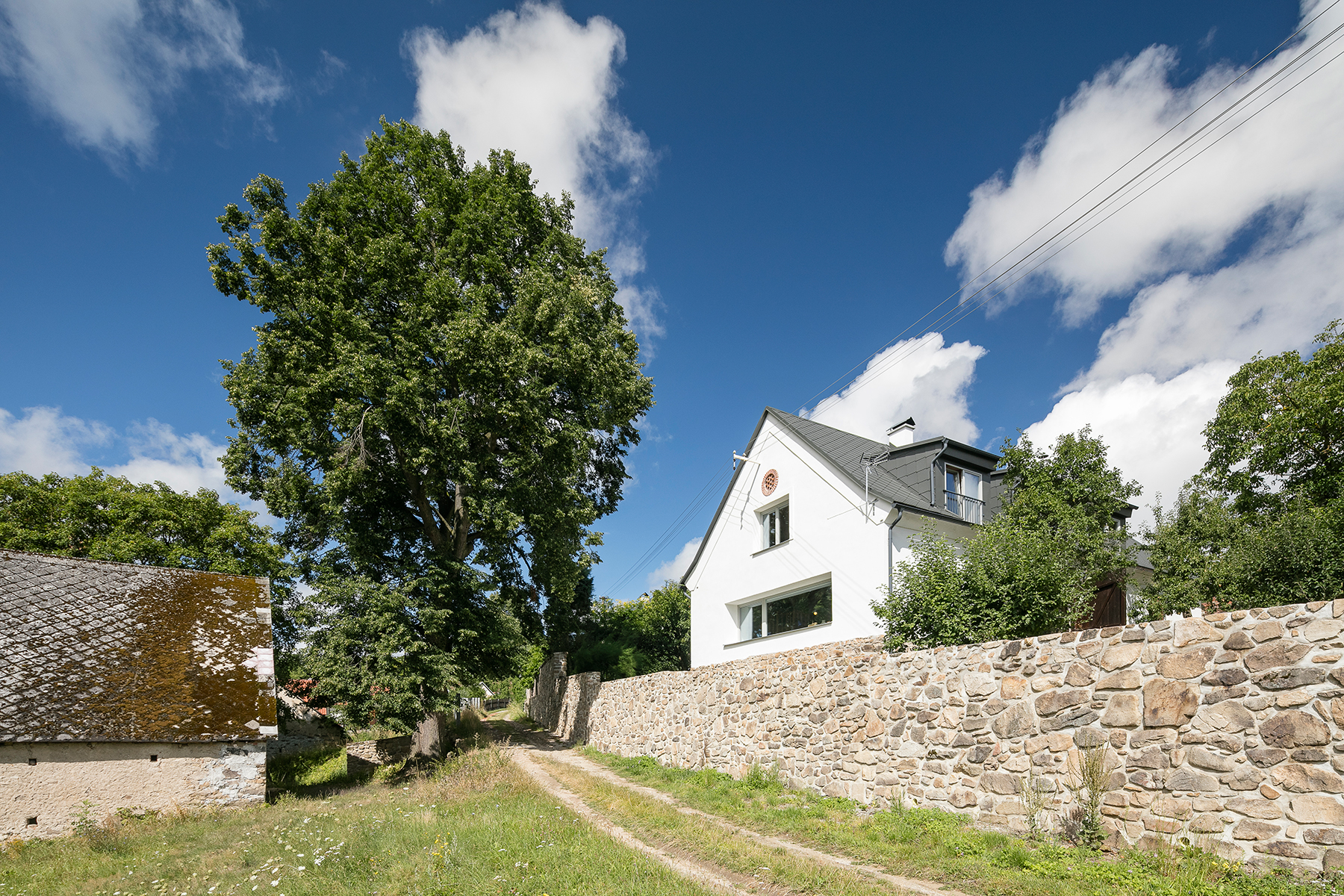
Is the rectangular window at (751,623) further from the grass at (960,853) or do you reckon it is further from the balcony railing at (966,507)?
the grass at (960,853)

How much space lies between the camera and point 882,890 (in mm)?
5723

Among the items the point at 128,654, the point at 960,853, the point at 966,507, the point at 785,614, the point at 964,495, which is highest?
the point at 964,495

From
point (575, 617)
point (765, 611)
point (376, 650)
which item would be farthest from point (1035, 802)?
point (575, 617)

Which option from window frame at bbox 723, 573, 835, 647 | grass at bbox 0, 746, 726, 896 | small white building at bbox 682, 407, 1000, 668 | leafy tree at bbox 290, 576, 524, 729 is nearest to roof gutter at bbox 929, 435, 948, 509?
small white building at bbox 682, 407, 1000, 668

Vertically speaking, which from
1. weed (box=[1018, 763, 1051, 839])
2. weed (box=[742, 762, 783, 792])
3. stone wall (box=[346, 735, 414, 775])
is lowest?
stone wall (box=[346, 735, 414, 775])

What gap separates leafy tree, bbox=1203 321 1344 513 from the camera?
13820mm

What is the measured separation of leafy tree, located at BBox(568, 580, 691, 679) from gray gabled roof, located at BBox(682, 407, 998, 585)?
5804mm

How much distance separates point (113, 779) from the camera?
11469 mm

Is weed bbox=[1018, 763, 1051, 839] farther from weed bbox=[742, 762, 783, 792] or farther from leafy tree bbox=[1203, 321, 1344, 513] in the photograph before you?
leafy tree bbox=[1203, 321, 1344, 513]

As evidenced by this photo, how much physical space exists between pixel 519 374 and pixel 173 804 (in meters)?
10.9

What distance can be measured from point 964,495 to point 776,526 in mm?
5210

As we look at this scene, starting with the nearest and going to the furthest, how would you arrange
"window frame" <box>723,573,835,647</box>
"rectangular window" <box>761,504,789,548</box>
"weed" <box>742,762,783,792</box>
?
"weed" <box>742,762,783,792</box> → "window frame" <box>723,573,835,647</box> → "rectangular window" <box>761,504,789,548</box>

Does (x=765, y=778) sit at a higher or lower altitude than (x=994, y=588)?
lower

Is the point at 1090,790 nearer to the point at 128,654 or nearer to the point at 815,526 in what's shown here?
the point at 815,526
